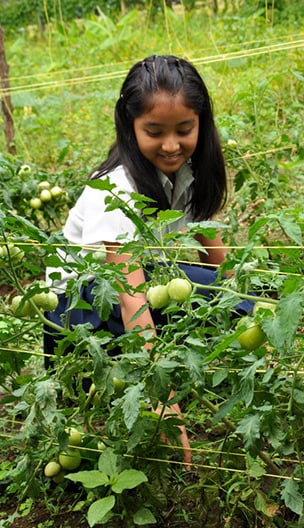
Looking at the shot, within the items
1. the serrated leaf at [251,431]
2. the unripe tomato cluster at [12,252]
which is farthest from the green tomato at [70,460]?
the serrated leaf at [251,431]

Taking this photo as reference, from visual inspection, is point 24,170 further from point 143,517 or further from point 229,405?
point 229,405

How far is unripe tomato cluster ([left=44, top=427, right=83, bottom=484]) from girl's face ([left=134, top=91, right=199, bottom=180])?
86 centimetres

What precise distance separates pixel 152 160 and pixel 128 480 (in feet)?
3.47

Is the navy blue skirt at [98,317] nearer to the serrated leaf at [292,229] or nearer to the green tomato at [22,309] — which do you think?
the green tomato at [22,309]

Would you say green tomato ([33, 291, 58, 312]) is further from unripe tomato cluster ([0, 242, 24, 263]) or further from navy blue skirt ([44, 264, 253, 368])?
navy blue skirt ([44, 264, 253, 368])

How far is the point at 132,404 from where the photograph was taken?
4.66 ft

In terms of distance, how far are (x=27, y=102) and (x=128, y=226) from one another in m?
4.98

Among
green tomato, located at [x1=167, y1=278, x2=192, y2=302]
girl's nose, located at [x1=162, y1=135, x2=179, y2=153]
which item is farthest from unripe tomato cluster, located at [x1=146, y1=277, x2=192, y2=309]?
girl's nose, located at [x1=162, y1=135, x2=179, y2=153]

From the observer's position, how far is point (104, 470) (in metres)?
1.72

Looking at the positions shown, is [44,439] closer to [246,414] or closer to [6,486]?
[6,486]

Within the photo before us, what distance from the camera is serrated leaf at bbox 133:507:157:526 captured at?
1717 mm

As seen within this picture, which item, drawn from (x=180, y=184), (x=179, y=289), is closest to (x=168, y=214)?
(x=179, y=289)

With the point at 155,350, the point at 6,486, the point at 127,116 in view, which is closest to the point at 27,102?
the point at 127,116

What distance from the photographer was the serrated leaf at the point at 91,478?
5.46 ft
